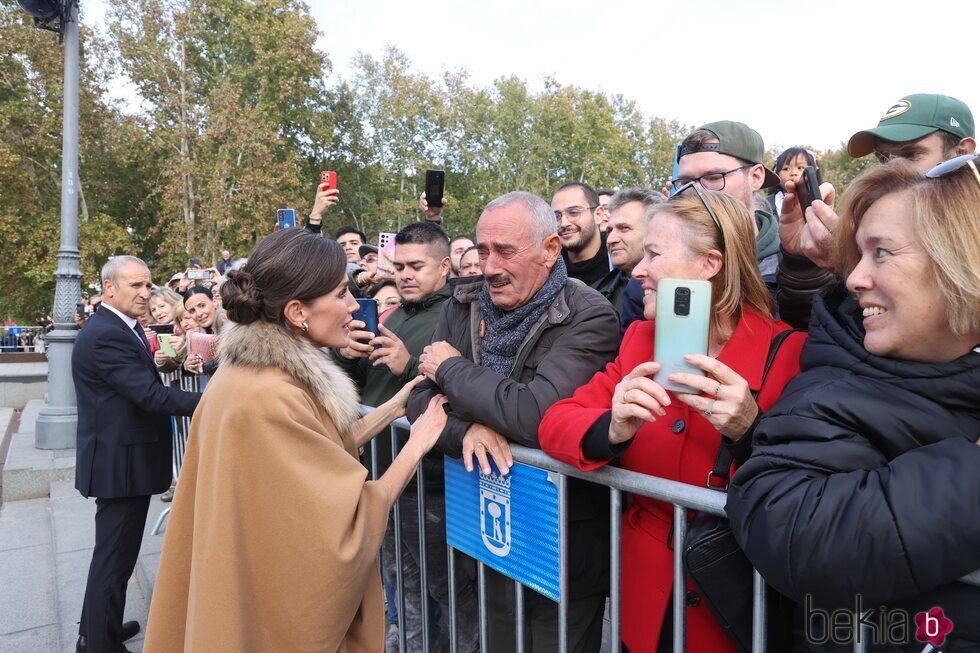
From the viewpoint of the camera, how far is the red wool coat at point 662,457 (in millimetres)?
1695

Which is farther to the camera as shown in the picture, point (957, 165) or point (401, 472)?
point (401, 472)

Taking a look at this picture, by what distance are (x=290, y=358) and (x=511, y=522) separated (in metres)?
0.90

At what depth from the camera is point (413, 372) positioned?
3176mm

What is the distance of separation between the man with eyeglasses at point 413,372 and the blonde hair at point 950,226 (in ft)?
6.95

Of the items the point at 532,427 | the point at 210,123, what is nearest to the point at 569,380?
the point at 532,427

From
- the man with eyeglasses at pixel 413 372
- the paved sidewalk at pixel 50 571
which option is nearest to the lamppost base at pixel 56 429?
the paved sidewalk at pixel 50 571

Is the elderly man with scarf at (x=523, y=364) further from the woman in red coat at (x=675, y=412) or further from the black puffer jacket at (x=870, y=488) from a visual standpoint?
the black puffer jacket at (x=870, y=488)

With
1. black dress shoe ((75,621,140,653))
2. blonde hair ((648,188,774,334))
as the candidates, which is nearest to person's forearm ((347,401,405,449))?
blonde hair ((648,188,774,334))

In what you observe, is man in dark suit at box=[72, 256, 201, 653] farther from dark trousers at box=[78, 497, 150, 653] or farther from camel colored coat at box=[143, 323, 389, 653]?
camel colored coat at box=[143, 323, 389, 653]

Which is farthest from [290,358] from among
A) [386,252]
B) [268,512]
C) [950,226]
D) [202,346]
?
[202,346]

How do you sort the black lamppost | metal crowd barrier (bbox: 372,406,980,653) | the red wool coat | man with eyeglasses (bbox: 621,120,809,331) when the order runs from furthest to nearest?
the black lamppost → man with eyeglasses (bbox: 621,120,809,331) → the red wool coat → metal crowd barrier (bbox: 372,406,980,653)

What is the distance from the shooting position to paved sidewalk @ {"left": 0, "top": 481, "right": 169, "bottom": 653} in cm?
412

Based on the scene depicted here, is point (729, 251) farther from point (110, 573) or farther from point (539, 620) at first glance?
point (110, 573)

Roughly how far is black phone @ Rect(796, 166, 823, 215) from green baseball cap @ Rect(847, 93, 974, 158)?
78 centimetres
